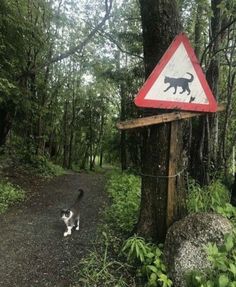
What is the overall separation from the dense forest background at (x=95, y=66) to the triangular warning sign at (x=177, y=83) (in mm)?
1339

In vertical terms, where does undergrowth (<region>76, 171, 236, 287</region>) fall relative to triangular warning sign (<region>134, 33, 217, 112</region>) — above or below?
below

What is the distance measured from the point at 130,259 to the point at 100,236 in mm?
1134

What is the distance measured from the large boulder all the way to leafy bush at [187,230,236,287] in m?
0.10

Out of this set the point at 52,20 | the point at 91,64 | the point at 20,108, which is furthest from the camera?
the point at 91,64

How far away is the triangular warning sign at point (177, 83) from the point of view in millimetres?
3270

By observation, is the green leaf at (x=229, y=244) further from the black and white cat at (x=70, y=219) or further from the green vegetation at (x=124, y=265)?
the black and white cat at (x=70, y=219)

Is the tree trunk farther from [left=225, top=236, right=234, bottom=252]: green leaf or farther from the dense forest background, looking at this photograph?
[left=225, top=236, right=234, bottom=252]: green leaf

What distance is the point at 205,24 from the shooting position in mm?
7957

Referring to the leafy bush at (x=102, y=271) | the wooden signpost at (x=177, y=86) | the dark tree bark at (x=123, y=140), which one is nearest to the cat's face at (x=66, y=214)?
the leafy bush at (x=102, y=271)

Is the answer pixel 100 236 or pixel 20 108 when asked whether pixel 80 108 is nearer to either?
pixel 20 108

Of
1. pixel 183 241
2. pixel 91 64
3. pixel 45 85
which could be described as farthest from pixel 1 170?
pixel 91 64

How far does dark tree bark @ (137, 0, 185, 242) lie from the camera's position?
12.2 feet

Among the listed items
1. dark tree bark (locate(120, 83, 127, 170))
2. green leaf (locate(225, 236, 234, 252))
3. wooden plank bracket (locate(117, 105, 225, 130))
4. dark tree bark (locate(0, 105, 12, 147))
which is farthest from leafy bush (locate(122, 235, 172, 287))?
dark tree bark (locate(120, 83, 127, 170))

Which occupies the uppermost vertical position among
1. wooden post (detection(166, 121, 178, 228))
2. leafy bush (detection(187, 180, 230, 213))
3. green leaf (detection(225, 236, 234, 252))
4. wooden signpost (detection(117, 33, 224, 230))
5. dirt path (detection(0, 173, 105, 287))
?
wooden signpost (detection(117, 33, 224, 230))
